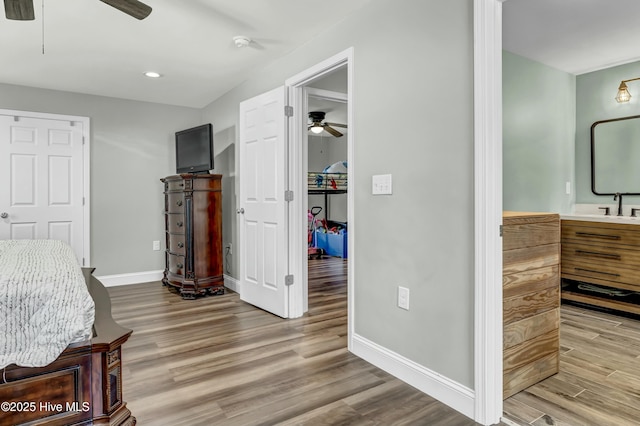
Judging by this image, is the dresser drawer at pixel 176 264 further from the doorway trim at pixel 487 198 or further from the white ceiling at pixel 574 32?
the white ceiling at pixel 574 32

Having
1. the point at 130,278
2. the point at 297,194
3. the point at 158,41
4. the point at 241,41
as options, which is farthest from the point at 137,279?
the point at 241,41

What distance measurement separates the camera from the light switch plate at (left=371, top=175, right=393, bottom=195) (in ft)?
7.52

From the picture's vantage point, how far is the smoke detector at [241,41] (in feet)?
9.89

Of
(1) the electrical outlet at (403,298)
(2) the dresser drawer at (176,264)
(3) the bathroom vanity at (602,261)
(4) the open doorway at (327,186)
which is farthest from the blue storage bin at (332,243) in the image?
(1) the electrical outlet at (403,298)

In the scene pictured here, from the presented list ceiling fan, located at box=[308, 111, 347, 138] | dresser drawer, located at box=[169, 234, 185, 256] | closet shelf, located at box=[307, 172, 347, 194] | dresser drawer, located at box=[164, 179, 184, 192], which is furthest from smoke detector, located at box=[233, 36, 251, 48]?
closet shelf, located at box=[307, 172, 347, 194]

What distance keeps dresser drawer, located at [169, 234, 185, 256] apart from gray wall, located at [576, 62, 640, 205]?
4.29 meters

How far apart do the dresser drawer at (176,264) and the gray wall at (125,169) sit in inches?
29.1

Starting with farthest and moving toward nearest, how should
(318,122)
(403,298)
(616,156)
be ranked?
(318,122), (616,156), (403,298)

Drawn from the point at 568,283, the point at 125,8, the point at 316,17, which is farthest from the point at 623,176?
the point at 125,8

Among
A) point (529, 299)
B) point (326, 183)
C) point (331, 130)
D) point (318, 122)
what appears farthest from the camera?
point (326, 183)

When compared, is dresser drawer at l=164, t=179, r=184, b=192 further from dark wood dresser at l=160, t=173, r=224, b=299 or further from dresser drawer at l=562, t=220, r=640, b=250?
dresser drawer at l=562, t=220, r=640, b=250

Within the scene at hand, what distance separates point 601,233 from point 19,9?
4.39m

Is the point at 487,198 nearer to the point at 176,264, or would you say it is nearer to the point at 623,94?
the point at 623,94

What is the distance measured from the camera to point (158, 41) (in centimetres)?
306
